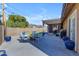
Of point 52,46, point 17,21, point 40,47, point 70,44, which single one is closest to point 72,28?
point 70,44

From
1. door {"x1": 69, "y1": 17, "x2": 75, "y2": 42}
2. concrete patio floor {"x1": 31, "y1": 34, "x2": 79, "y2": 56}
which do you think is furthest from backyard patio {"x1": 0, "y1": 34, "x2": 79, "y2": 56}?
door {"x1": 69, "y1": 17, "x2": 75, "y2": 42}

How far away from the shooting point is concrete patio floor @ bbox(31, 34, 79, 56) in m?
5.14

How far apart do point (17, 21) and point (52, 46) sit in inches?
32.9

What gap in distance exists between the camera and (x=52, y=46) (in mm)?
5258

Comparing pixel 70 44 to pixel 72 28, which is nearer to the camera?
pixel 70 44

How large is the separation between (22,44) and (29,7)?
0.73 m

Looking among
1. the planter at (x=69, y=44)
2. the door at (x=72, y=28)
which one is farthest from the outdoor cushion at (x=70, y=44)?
the door at (x=72, y=28)

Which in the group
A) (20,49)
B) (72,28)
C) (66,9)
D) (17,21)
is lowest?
(20,49)

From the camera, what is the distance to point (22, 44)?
17.3ft

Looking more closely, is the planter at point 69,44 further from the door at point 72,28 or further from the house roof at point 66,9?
the house roof at point 66,9

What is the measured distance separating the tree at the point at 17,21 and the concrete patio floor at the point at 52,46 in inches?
16.4

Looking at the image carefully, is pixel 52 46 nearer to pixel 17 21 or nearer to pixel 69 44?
pixel 69 44

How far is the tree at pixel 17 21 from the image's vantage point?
5208 millimetres

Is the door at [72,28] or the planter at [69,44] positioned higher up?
the door at [72,28]
